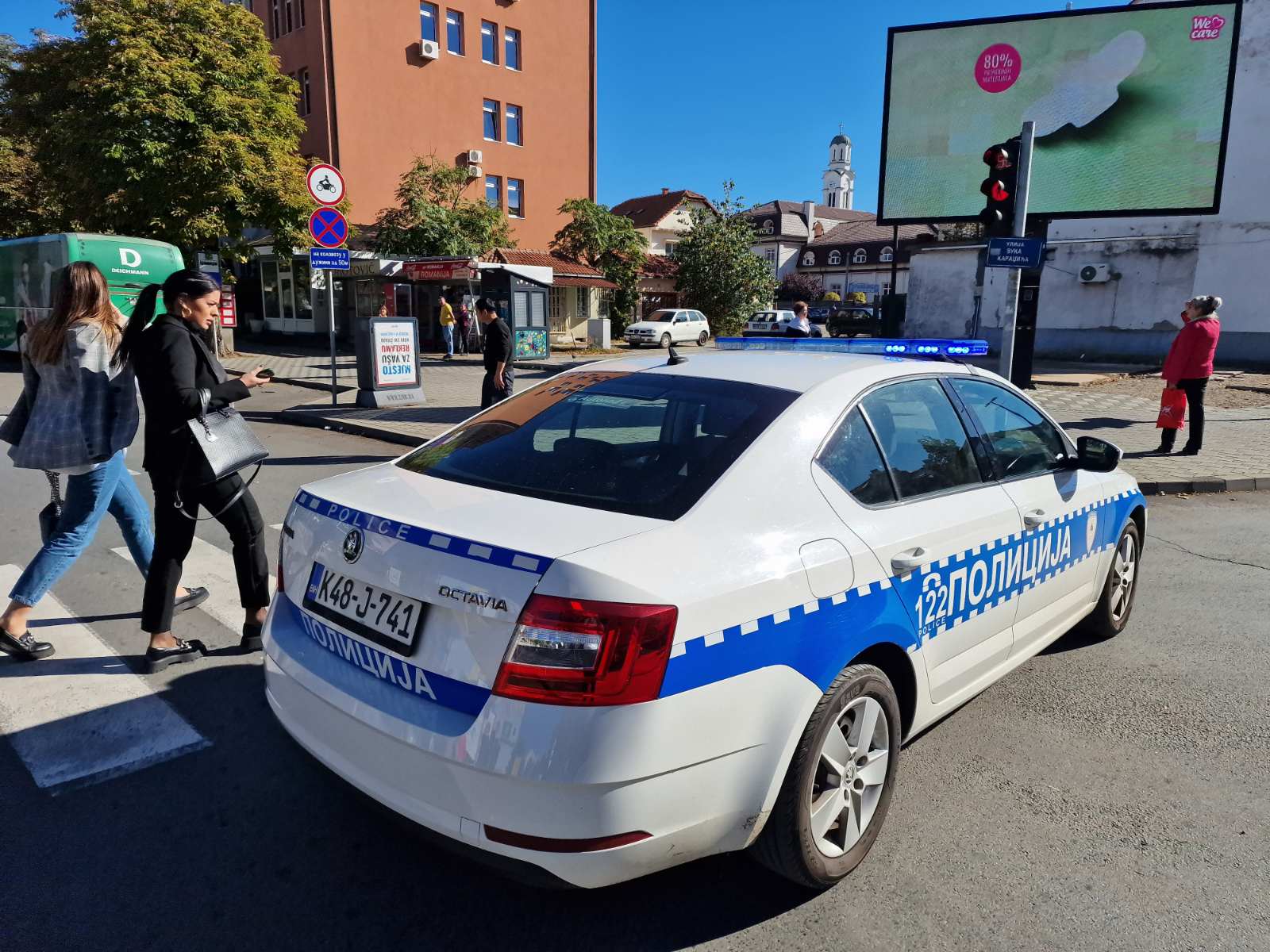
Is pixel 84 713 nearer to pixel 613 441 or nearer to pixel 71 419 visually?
pixel 71 419

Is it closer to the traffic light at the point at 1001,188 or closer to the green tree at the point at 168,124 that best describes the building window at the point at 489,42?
the green tree at the point at 168,124

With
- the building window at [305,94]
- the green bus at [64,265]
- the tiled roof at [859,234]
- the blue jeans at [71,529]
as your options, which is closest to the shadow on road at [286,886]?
the blue jeans at [71,529]

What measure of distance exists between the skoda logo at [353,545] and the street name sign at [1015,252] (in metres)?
7.88

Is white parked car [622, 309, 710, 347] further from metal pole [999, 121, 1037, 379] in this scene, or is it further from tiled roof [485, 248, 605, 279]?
metal pole [999, 121, 1037, 379]

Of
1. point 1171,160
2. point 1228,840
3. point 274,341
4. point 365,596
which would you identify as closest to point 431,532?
point 365,596

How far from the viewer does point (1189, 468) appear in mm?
9328

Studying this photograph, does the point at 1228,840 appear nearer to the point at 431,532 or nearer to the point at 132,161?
the point at 431,532

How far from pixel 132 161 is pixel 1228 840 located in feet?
76.9

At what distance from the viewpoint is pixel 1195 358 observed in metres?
9.74

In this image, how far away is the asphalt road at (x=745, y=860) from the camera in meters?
2.37

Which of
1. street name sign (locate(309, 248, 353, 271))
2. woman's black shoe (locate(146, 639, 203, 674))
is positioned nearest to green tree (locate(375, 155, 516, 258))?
street name sign (locate(309, 248, 353, 271))

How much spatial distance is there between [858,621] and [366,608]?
1.42 m

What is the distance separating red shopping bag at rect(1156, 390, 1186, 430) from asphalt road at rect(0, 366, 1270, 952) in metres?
7.25

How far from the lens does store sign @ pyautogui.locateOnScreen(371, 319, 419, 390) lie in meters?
12.8
